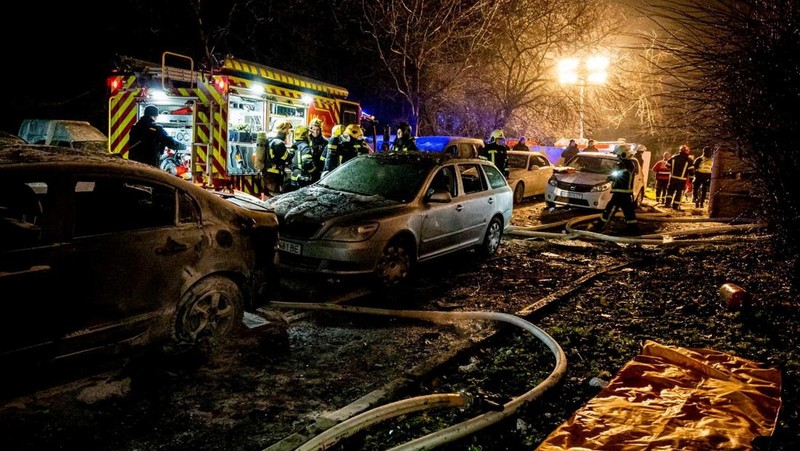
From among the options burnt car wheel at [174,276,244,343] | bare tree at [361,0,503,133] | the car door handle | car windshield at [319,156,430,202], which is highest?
bare tree at [361,0,503,133]

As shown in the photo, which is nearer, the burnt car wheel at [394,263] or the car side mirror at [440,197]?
the burnt car wheel at [394,263]

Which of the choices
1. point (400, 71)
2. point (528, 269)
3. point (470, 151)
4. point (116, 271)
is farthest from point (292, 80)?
point (400, 71)

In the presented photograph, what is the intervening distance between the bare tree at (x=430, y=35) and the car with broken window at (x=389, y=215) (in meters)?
12.4

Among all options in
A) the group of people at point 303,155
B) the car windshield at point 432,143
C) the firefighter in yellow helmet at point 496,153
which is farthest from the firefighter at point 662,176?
the group of people at point 303,155

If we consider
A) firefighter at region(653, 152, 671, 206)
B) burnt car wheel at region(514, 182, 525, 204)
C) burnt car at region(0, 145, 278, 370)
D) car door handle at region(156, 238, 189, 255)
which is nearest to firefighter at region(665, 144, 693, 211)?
firefighter at region(653, 152, 671, 206)

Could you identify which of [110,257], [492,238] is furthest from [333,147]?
[110,257]

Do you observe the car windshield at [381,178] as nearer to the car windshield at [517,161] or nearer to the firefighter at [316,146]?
the firefighter at [316,146]

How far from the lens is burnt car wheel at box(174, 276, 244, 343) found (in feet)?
13.7

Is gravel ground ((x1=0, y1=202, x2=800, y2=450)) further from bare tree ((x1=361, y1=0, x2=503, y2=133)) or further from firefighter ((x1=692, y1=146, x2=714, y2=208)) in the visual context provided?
bare tree ((x1=361, y1=0, x2=503, y2=133))

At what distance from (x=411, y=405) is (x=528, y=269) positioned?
5.01 metres

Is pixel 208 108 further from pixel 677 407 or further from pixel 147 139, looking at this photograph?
pixel 677 407

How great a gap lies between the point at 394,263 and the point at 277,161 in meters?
3.73

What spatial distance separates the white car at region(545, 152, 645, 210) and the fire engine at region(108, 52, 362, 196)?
21.9 ft

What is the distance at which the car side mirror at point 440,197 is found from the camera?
679cm
